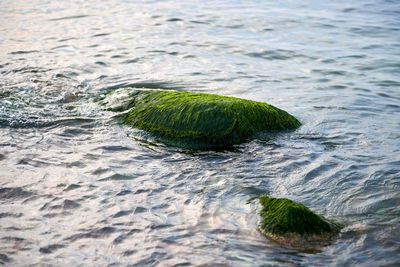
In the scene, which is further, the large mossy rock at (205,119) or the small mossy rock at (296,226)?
the large mossy rock at (205,119)

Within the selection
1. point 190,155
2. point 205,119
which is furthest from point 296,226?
point 205,119

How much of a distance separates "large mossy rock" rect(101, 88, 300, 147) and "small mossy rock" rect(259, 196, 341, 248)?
6.28ft

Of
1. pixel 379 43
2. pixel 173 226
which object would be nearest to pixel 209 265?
pixel 173 226

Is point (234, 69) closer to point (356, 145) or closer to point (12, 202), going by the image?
point (356, 145)

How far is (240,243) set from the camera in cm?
419

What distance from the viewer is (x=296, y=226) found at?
435 centimetres

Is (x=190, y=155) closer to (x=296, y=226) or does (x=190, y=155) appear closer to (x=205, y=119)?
(x=205, y=119)

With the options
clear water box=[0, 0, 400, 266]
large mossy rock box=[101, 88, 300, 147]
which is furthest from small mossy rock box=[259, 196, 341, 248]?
large mossy rock box=[101, 88, 300, 147]

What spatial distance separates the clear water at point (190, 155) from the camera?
4164mm

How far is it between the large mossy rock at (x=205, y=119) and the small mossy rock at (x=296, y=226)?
1914 millimetres

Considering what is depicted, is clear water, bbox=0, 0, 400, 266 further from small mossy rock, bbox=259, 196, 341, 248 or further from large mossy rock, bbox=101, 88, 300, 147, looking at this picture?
large mossy rock, bbox=101, 88, 300, 147

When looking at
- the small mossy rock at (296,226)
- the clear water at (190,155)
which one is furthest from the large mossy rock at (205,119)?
the small mossy rock at (296,226)

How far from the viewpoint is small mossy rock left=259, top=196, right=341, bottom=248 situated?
4254 millimetres

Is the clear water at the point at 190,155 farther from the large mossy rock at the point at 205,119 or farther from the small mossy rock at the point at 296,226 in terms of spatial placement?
the large mossy rock at the point at 205,119
